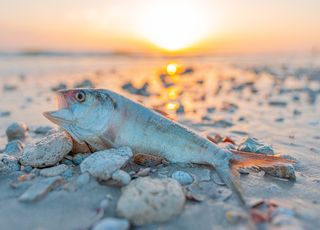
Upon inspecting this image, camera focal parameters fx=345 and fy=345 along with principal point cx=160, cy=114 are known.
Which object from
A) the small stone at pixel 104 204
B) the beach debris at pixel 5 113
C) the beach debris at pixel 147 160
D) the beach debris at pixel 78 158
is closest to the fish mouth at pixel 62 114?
the beach debris at pixel 78 158

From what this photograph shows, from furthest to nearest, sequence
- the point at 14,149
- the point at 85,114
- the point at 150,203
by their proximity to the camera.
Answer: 1. the point at 14,149
2. the point at 85,114
3. the point at 150,203

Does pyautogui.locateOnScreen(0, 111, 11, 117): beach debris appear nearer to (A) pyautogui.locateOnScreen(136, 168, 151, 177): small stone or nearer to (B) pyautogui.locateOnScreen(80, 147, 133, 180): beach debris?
(B) pyautogui.locateOnScreen(80, 147, 133, 180): beach debris

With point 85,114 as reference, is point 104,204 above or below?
below

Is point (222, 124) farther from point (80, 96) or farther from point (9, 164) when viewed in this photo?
point (9, 164)

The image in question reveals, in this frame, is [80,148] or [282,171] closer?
[282,171]

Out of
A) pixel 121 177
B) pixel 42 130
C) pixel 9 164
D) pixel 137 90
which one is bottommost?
pixel 137 90

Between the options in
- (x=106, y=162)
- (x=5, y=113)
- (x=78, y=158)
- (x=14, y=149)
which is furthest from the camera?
(x=5, y=113)

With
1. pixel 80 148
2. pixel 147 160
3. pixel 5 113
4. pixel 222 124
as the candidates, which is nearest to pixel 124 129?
pixel 147 160

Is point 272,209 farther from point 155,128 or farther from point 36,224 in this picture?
point 36,224
